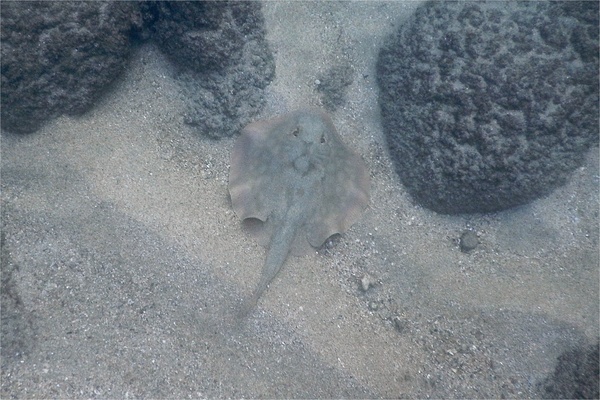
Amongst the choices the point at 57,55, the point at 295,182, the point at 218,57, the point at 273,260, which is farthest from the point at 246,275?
the point at 57,55

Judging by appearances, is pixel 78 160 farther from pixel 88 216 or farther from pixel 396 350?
pixel 396 350

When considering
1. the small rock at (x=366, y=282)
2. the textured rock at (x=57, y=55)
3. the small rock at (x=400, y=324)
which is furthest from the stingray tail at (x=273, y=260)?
the textured rock at (x=57, y=55)

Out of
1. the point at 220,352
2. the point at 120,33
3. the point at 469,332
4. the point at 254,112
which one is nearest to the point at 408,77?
the point at 254,112

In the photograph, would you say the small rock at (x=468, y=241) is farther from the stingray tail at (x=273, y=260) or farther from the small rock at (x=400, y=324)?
the stingray tail at (x=273, y=260)

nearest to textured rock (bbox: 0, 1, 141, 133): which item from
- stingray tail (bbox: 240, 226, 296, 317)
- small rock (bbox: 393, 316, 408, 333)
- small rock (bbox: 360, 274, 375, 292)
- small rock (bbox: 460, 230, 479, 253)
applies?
stingray tail (bbox: 240, 226, 296, 317)

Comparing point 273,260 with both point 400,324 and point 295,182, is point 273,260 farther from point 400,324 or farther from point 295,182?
point 400,324
